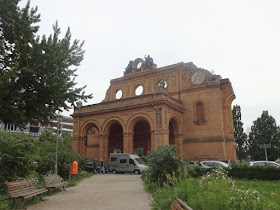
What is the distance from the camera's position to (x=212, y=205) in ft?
15.2

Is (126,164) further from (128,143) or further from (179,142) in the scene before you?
(179,142)

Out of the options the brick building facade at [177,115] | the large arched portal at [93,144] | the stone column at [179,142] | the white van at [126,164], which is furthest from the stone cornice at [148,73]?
the white van at [126,164]

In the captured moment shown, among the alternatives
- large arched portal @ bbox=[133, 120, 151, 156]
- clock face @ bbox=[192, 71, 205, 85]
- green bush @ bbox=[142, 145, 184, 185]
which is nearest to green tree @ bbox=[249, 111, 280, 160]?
clock face @ bbox=[192, 71, 205, 85]

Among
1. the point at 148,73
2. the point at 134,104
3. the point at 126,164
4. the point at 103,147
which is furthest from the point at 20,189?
the point at 148,73

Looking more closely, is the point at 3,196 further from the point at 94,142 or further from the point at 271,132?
the point at 271,132

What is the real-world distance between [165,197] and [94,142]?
26.6m

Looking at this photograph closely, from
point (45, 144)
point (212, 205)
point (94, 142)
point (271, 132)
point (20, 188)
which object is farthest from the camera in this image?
point (271, 132)

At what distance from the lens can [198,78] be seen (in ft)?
93.2

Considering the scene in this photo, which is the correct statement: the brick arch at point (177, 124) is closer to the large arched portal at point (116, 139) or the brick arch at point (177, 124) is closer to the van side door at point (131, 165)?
the van side door at point (131, 165)

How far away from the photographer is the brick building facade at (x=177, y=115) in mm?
25014

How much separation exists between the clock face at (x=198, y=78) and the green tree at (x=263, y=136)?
18.2 meters

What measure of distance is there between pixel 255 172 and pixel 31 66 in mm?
14491

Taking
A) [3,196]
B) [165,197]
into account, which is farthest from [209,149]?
[3,196]

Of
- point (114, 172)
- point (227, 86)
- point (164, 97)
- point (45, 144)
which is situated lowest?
point (114, 172)
